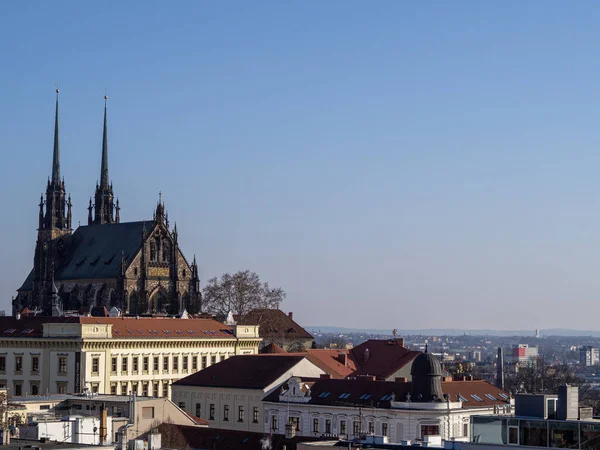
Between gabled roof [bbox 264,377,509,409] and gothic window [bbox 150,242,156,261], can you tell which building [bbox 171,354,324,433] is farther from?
gothic window [bbox 150,242,156,261]

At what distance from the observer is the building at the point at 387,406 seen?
91.6m

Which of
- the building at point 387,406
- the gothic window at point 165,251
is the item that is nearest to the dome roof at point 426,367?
the building at point 387,406

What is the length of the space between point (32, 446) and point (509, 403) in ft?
176

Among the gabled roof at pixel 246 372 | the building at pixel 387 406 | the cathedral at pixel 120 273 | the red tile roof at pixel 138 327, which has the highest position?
the cathedral at pixel 120 273

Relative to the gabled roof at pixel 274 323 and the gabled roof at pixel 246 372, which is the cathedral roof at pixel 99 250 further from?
the gabled roof at pixel 246 372

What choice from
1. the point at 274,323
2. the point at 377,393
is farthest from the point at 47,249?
the point at 377,393

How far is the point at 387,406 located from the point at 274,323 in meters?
82.2

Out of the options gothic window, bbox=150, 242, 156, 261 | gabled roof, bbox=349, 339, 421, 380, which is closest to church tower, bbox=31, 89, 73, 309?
gothic window, bbox=150, 242, 156, 261

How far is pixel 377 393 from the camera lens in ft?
314

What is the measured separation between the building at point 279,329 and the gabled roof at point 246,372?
185 feet

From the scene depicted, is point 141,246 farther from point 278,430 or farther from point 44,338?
point 278,430

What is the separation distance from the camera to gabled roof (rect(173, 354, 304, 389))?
10562cm

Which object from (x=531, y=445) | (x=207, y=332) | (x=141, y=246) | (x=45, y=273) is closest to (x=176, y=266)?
(x=141, y=246)

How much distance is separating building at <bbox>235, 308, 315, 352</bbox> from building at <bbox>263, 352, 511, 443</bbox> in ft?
230
